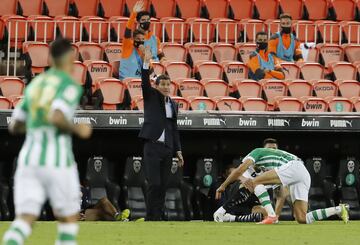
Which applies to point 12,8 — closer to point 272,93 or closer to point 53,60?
point 272,93

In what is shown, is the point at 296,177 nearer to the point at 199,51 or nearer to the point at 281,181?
the point at 281,181

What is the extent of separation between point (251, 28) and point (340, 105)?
3.53 m

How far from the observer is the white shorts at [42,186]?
802cm

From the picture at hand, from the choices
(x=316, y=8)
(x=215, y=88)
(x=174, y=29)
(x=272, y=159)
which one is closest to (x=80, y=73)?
(x=215, y=88)

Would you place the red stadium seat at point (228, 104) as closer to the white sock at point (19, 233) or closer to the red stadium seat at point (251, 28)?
the red stadium seat at point (251, 28)

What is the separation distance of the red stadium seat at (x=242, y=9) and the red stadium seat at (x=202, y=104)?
4.63 metres

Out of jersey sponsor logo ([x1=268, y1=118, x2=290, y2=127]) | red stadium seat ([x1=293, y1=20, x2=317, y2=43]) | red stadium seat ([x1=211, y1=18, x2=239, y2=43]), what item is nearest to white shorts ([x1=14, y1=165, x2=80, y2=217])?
jersey sponsor logo ([x1=268, y1=118, x2=290, y2=127])

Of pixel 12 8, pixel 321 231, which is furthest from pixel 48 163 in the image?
pixel 12 8

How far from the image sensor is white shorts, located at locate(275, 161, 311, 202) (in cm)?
1524

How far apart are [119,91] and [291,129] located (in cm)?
267

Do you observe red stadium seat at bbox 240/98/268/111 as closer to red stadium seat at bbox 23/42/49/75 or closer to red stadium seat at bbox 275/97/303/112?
red stadium seat at bbox 275/97/303/112

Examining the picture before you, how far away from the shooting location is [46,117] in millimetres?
7996

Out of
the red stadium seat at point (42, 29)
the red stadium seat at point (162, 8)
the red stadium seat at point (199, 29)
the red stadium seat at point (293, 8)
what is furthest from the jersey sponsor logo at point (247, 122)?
the red stadium seat at point (293, 8)

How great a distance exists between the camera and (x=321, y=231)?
44.8 ft
